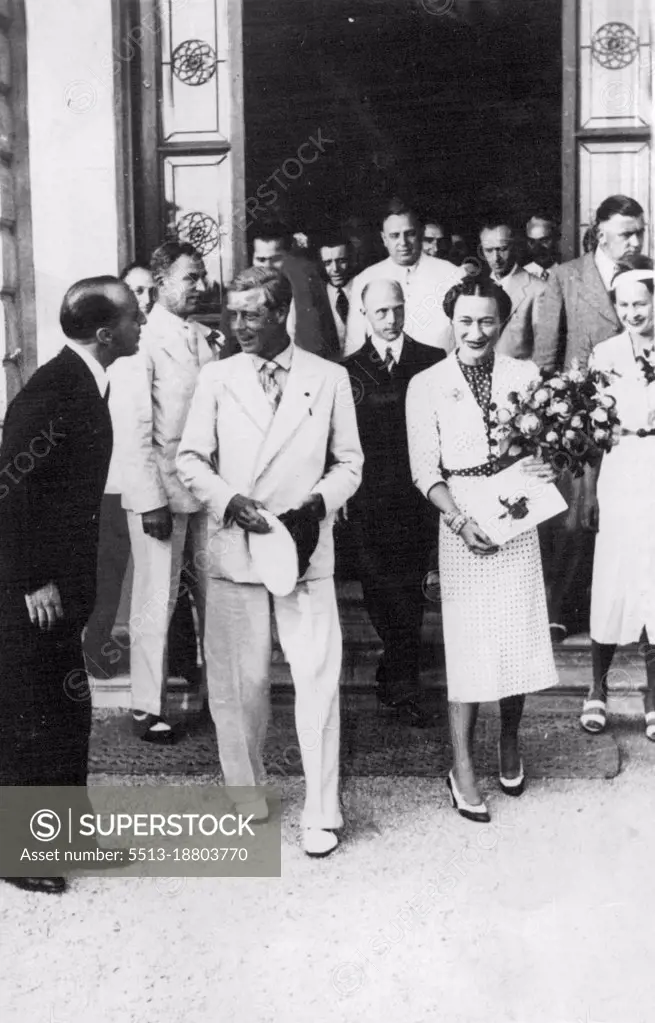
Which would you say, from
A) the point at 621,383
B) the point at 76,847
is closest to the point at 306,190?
the point at 621,383

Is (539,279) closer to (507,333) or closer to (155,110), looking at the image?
(507,333)

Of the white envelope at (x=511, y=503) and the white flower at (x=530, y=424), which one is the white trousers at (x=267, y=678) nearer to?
the white envelope at (x=511, y=503)

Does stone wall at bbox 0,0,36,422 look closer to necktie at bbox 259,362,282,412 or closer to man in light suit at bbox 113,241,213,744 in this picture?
man in light suit at bbox 113,241,213,744

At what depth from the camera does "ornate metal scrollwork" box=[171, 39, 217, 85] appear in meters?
3.88

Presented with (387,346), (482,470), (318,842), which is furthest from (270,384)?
(318,842)

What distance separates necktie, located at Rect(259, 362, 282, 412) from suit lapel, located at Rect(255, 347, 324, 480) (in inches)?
0.9

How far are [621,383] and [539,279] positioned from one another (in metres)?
0.46

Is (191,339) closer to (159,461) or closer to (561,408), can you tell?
(159,461)

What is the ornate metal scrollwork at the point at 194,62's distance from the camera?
3877mm

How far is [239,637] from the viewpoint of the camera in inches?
152

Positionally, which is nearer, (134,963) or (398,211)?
(134,963)

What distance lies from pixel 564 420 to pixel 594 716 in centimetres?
106

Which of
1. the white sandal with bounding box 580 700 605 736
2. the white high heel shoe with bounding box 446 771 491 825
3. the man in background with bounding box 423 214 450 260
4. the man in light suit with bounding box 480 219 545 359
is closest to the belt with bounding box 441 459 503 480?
the man in light suit with bounding box 480 219 545 359

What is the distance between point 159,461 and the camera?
4000 mm
